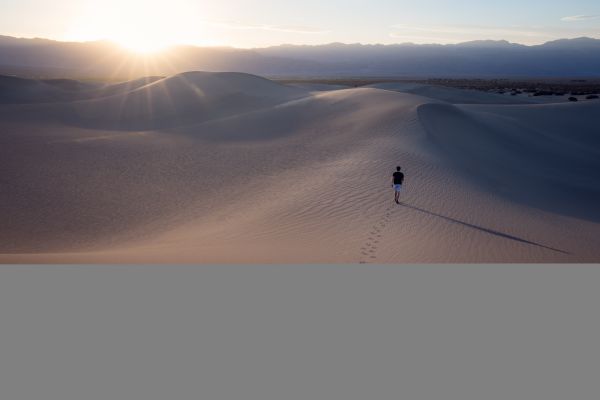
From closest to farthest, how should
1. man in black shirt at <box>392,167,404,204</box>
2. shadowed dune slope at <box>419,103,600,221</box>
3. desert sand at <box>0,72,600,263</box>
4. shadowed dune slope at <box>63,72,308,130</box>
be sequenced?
desert sand at <box>0,72,600,263</box> → man in black shirt at <box>392,167,404,204</box> → shadowed dune slope at <box>419,103,600,221</box> → shadowed dune slope at <box>63,72,308,130</box>

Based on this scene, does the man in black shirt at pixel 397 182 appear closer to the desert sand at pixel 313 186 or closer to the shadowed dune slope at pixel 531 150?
the desert sand at pixel 313 186

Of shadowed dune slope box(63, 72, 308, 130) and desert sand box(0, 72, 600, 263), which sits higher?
shadowed dune slope box(63, 72, 308, 130)

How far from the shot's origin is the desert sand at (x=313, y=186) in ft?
Answer: 31.3

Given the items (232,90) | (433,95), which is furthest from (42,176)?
(433,95)

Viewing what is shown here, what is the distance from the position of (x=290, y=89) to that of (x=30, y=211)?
28693mm

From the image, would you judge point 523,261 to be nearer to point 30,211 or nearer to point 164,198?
point 164,198

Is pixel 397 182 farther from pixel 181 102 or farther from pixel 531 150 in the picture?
pixel 181 102

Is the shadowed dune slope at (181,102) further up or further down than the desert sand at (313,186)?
further up

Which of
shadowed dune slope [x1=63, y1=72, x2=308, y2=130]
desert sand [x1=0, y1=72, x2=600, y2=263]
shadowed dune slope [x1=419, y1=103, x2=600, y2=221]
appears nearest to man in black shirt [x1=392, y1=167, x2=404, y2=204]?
desert sand [x1=0, y1=72, x2=600, y2=263]

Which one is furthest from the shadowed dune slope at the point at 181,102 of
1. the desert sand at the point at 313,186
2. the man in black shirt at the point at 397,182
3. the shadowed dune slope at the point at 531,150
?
the man in black shirt at the point at 397,182

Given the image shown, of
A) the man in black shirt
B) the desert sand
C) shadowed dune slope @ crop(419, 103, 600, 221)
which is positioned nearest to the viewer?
the desert sand

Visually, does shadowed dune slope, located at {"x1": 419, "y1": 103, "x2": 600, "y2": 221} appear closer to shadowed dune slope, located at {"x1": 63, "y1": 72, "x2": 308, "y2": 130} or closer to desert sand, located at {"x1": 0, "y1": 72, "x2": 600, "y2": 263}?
desert sand, located at {"x1": 0, "y1": 72, "x2": 600, "y2": 263}

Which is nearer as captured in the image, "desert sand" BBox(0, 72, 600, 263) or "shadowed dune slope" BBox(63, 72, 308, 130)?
"desert sand" BBox(0, 72, 600, 263)

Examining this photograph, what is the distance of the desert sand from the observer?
31.3 ft
